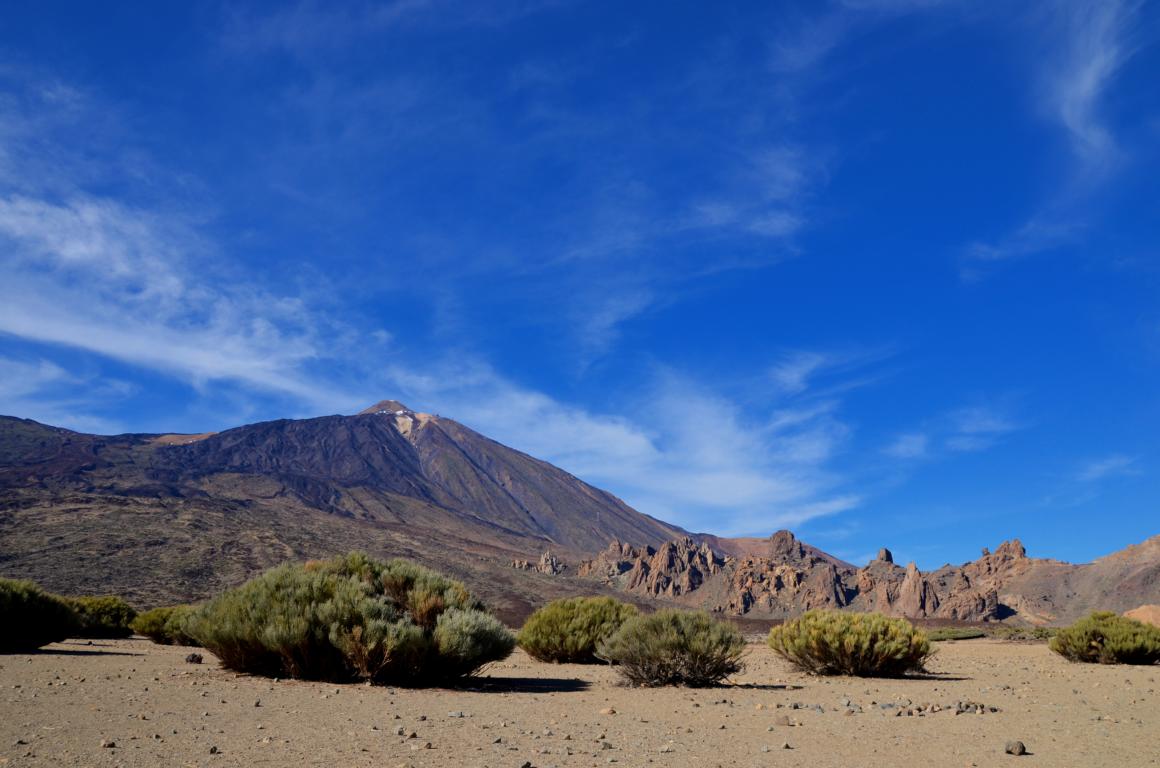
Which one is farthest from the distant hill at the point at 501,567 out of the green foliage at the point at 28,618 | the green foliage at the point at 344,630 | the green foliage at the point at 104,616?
the green foliage at the point at 344,630

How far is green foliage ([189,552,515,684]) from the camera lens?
10.8 m

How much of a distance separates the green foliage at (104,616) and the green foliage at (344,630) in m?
12.1

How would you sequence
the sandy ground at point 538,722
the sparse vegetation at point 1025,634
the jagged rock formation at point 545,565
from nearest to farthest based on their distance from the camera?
the sandy ground at point 538,722 < the sparse vegetation at point 1025,634 < the jagged rock formation at point 545,565

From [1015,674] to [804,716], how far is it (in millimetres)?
8964

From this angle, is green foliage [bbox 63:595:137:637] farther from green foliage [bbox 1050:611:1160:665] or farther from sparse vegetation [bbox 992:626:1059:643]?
sparse vegetation [bbox 992:626:1059:643]

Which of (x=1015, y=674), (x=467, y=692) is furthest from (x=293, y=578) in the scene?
(x=1015, y=674)

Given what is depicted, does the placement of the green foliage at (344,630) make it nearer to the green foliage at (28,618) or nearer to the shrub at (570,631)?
the green foliage at (28,618)

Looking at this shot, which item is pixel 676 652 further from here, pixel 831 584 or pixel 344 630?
pixel 831 584

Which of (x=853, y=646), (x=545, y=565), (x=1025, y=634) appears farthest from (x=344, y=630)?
(x=545, y=565)

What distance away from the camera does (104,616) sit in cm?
2252

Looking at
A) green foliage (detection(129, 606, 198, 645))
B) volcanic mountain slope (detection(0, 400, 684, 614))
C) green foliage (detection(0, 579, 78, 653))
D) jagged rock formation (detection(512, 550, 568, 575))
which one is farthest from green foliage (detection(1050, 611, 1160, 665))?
jagged rock formation (detection(512, 550, 568, 575))

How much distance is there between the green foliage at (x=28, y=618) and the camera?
14125 millimetres

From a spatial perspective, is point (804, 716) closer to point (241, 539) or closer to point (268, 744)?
point (268, 744)

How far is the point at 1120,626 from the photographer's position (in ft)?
59.8
